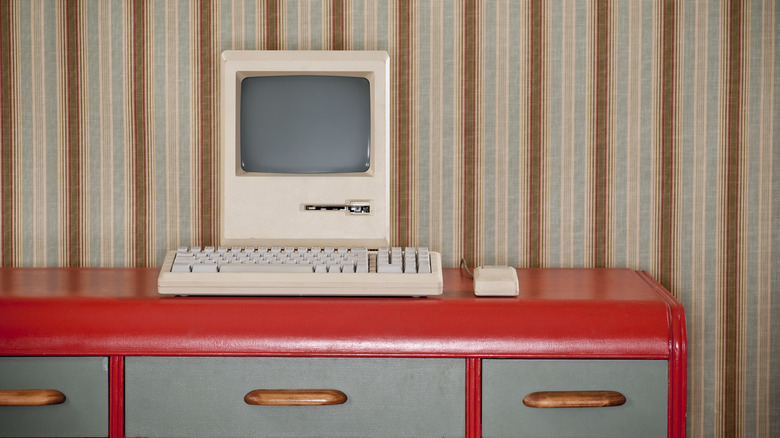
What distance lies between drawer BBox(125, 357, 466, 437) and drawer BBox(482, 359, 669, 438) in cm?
6

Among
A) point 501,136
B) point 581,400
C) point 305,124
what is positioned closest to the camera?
point 581,400

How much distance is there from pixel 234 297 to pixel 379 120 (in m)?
0.49

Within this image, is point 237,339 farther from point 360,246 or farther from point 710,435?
point 710,435

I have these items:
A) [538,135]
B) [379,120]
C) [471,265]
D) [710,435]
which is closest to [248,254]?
[379,120]

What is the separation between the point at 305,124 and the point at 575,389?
760mm

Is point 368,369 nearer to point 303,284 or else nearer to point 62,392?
point 303,284

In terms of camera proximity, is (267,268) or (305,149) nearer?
(267,268)

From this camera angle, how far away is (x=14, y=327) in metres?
1.10

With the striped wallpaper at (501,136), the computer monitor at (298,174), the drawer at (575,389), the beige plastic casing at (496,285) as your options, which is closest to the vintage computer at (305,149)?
the computer monitor at (298,174)

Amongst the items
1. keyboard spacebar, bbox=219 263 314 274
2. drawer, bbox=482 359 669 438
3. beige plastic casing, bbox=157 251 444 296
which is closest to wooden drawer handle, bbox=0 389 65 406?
beige plastic casing, bbox=157 251 444 296

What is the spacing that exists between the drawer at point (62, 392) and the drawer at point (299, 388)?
0.05 m

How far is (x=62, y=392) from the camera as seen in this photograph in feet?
3.61

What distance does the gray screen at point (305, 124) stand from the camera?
1416mm

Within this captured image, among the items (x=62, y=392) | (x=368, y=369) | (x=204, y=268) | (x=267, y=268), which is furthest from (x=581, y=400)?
(x=62, y=392)
